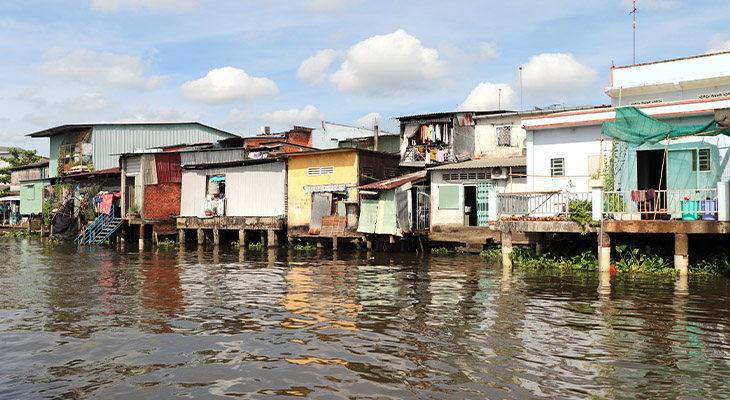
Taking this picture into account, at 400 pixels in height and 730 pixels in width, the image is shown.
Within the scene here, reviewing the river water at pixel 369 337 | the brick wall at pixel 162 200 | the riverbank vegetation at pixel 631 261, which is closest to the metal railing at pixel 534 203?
the riverbank vegetation at pixel 631 261

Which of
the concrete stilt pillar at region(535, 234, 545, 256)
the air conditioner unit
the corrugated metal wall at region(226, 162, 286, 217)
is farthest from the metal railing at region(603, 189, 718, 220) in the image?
the corrugated metal wall at region(226, 162, 286, 217)

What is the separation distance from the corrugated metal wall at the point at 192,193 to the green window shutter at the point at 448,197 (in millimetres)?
15870

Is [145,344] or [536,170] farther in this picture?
[536,170]

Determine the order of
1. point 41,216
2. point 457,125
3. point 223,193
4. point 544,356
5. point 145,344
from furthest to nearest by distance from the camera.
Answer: point 41,216
point 223,193
point 457,125
point 145,344
point 544,356

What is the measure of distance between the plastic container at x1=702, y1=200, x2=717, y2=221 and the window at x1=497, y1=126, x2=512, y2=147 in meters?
14.7

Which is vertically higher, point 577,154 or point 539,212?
point 577,154

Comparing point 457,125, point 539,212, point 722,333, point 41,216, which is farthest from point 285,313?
point 41,216

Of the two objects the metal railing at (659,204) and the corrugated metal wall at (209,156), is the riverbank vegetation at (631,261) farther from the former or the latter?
the corrugated metal wall at (209,156)

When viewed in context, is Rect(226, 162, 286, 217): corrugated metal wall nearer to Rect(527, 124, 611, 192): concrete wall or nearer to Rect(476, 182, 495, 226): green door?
Rect(476, 182, 495, 226): green door

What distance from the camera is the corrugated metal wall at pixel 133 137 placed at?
4612 cm

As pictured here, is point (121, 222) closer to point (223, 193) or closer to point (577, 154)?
point (223, 193)

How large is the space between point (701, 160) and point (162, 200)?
30149 mm

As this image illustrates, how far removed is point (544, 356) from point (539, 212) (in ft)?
36.9

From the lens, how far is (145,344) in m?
9.75
